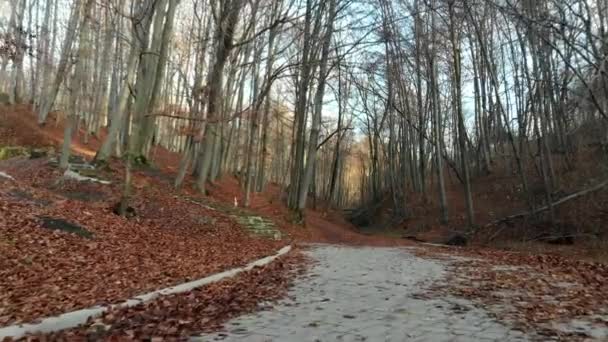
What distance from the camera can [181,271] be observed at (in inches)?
348

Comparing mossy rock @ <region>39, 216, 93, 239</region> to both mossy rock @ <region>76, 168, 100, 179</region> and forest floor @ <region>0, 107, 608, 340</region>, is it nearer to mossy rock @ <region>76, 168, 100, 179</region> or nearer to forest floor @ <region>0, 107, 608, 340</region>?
forest floor @ <region>0, 107, 608, 340</region>

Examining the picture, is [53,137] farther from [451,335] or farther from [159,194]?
[451,335]

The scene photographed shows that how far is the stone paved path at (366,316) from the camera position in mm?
4961

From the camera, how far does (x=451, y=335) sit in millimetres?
4984

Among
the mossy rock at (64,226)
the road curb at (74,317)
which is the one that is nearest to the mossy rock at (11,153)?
the mossy rock at (64,226)

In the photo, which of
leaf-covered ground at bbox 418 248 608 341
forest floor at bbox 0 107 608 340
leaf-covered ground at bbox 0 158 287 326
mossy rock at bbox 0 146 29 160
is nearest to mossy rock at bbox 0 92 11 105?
mossy rock at bbox 0 146 29 160

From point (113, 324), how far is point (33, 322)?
0.76m

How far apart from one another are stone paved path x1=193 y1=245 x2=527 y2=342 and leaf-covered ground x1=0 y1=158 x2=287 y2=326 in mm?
1998

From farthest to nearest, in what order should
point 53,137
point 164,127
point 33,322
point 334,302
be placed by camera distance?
point 164,127, point 53,137, point 334,302, point 33,322

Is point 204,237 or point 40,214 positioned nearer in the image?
point 40,214

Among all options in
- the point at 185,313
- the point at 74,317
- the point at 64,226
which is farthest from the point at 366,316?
the point at 64,226

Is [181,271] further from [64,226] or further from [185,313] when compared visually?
[64,226]

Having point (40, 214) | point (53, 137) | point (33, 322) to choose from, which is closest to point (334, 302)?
point (33, 322)

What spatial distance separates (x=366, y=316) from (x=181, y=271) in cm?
416
